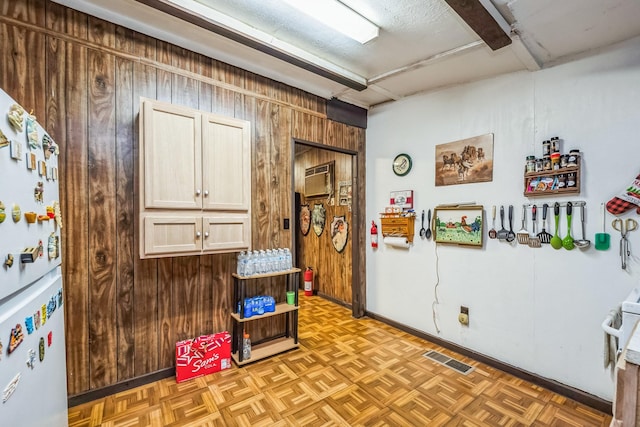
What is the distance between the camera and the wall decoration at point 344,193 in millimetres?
4008

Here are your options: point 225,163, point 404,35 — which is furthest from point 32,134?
point 404,35

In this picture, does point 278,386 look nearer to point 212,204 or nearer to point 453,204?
point 212,204

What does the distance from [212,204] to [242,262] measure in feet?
1.97

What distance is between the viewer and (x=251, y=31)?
6.57 ft

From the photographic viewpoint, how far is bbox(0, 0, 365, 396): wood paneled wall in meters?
1.77

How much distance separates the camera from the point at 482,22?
1756 millimetres

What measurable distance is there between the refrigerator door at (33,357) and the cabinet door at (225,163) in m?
1.04

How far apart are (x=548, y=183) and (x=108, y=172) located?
3.28 m

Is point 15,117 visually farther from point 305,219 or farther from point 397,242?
point 305,219

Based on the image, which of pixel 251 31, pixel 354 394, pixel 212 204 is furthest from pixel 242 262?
pixel 251 31

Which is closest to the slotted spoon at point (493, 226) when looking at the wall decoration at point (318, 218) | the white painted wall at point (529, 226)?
the white painted wall at point (529, 226)

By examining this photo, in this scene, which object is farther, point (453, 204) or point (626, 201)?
point (453, 204)

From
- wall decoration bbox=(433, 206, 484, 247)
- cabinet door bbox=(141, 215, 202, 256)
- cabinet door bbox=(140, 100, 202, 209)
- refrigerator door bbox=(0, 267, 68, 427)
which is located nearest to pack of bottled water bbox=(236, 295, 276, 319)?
cabinet door bbox=(141, 215, 202, 256)

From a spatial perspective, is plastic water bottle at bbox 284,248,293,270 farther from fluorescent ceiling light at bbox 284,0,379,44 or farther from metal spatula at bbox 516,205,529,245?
metal spatula at bbox 516,205,529,245
